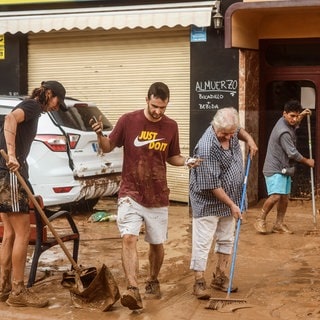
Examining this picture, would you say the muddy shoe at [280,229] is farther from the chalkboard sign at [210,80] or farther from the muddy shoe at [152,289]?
the muddy shoe at [152,289]

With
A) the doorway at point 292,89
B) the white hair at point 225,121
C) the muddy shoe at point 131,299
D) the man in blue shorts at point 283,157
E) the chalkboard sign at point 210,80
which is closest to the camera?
the muddy shoe at point 131,299

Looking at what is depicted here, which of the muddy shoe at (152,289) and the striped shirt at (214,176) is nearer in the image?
the striped shirt at (214,176)

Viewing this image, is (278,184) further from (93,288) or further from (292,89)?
(93,288)

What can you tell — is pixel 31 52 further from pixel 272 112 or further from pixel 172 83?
pixel 272 112

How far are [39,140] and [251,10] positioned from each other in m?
3.74

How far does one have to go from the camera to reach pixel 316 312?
252 inches

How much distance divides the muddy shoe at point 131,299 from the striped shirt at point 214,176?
98cm

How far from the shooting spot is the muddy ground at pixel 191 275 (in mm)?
6453

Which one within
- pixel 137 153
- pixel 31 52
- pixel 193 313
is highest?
pixel 31 52

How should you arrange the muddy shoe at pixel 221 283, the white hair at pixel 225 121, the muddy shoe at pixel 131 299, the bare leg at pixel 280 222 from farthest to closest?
the bare leg at pixel 280 222
the muddy shoe at pixel 221 283
the white hair at pixel 225 121
the muddy shoe at pixel 131 299

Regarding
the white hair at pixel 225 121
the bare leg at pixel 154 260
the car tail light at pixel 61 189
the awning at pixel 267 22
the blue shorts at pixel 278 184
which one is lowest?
the bare leg at pixel 154 260

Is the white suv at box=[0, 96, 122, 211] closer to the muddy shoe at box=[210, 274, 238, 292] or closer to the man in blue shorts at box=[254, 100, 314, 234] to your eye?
the man in blue shorts at box=[254, 100, 314, 234]

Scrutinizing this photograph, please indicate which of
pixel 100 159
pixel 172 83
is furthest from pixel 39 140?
pixel 172 83

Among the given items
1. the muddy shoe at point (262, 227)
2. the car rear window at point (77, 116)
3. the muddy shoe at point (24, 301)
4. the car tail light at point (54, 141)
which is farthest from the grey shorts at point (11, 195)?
the muddy shoe at point (262, 227)
